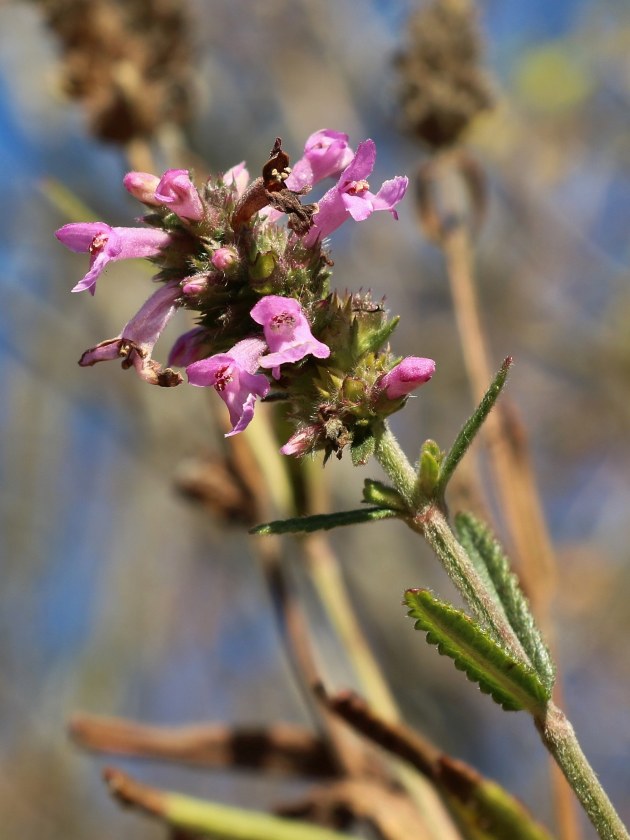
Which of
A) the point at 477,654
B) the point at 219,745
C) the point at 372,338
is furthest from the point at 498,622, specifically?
the point at 219,745

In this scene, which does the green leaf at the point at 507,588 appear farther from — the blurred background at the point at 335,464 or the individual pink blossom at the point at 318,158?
the blurred background at the point at 335,464

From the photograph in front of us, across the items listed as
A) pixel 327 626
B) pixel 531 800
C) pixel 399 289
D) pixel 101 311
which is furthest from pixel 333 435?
pixel 531 800

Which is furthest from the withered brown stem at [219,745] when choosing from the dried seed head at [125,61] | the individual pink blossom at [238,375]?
the dried seed head at [125,61]

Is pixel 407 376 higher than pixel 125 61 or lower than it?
lower

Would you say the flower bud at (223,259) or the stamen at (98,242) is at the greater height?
the stamen at (98,242)

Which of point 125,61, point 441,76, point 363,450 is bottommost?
point 363,450

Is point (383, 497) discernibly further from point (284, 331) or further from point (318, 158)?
point (318, 158)

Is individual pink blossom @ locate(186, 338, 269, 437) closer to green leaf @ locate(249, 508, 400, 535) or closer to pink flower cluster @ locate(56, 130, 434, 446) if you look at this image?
pink flower cluster @ locate(56, 130, 434, 446)
